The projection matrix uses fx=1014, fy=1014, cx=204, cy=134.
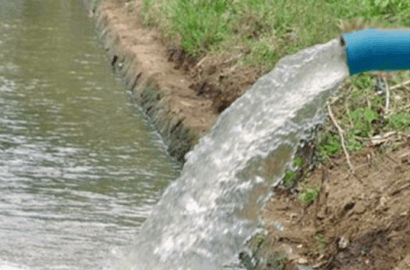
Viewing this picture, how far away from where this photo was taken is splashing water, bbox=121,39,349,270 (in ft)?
17.5

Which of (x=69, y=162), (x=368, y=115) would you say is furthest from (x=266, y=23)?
(x=368, y=115)

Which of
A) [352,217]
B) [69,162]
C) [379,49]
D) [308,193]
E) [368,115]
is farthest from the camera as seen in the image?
[69,162]

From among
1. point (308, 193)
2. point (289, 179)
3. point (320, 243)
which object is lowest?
point (289, 179)

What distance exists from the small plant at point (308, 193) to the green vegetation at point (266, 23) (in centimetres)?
184

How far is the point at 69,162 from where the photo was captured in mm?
7789

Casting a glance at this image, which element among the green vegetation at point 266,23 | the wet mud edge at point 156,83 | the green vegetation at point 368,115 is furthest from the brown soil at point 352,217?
the wet mud edge at point 156,83

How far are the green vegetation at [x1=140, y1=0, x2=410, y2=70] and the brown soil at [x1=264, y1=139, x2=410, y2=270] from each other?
1.82 metres

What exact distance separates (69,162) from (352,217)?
10.6 feet

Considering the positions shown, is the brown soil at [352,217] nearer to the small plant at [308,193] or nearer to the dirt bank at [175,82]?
the small plant at [308,193]

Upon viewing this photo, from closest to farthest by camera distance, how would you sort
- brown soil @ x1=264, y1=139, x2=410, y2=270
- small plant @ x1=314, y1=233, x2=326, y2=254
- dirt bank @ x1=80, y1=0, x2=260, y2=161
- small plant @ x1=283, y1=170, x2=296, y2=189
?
brown soil @ x1=264, y1=139, x2=410, y2=270, small plant @ x1=314, y1=233, x2=326, y2=254, small plant @ x1=283, y1=170, x2=296, y2=189, dirt bank @ x1=80, y1=0, x2=260, y2=161

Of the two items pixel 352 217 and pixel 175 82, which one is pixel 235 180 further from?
pixel 175 82

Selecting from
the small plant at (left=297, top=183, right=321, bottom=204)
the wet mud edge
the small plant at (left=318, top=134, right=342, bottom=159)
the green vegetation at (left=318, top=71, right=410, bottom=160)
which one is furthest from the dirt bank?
the small plant at (left=297, top=183, right=321, bottom=204)

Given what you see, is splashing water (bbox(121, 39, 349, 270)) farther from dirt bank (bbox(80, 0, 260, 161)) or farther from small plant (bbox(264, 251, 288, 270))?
dirt bank (bbox(80, 0, 260, 161))

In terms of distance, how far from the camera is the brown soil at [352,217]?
480cm
